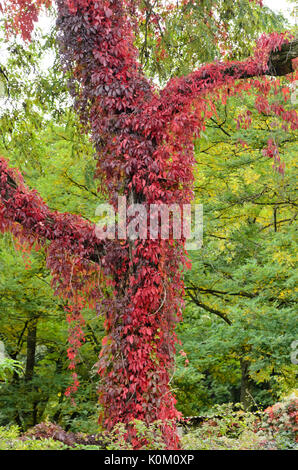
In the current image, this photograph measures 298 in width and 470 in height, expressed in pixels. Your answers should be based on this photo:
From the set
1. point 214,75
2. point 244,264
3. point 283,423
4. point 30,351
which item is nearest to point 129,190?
point 214,75

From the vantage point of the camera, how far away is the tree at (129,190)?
6328mm

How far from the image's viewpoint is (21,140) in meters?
9.85

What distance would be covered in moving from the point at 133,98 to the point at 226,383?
34.8 ft

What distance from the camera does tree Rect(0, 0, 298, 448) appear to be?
20.8ft

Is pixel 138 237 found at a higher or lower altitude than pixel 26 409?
higher

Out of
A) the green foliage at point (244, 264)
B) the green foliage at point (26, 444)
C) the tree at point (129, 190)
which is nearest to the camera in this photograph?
the green foliage at point (26, 444)

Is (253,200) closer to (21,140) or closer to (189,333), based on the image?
Answer: (189,333)

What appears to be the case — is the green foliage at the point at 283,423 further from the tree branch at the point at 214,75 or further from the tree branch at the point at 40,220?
the tree branch at the point at 214,75

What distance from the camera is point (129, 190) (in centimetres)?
660

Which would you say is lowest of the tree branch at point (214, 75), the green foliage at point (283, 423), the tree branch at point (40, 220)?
the green foliage at point (283, 423)

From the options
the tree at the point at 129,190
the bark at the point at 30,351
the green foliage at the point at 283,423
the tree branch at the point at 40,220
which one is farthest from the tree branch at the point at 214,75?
the bark at the point at 30,351

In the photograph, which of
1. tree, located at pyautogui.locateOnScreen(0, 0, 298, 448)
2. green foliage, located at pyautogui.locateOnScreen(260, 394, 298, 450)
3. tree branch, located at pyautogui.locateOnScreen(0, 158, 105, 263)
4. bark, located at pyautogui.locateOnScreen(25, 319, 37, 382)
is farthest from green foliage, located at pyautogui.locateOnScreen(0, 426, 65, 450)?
bark, located at pyautogui.locateOnScreen(25, 319, 37, 382)

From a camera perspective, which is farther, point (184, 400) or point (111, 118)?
point (184, 400)
